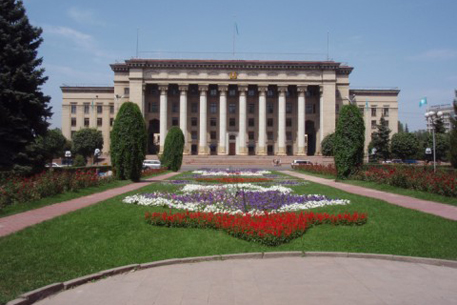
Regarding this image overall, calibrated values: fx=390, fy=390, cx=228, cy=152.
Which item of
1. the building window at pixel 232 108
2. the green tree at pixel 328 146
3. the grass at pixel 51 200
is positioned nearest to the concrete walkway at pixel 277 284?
the grass at pixel 51 200

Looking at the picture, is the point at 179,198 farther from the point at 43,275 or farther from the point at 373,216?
the point at 43,275

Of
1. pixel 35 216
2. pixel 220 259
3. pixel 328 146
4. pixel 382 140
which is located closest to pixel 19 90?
pixel 35 216

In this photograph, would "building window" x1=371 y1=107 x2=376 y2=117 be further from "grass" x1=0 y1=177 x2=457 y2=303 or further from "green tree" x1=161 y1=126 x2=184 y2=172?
"grass" x1=0 y1=177 x2=457 y2=303

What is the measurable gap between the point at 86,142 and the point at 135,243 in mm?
62317

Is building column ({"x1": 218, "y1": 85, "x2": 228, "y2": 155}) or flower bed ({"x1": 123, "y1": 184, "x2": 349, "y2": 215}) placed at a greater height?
building column ({"x1": 218, "y1": 85, "x2": 228, "y2": 155})

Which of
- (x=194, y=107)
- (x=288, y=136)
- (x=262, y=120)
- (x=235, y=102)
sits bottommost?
(x=288, y=136)

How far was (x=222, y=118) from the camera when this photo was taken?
71438 mm

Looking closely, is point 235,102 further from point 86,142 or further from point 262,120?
point 86,142

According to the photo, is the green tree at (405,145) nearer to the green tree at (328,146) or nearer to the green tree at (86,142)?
the green tree at (328,146)

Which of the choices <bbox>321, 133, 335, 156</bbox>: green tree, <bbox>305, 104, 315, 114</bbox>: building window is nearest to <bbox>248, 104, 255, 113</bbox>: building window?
<bbox>305, 104, 315, 114</bbox>: building window

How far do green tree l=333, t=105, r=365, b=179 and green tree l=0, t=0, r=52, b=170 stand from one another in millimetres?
18450

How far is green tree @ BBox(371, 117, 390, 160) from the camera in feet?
208

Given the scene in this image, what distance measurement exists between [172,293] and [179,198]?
880 centimetres

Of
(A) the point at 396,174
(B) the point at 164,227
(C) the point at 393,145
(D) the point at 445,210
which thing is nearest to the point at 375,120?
(C) the point at 393,145
